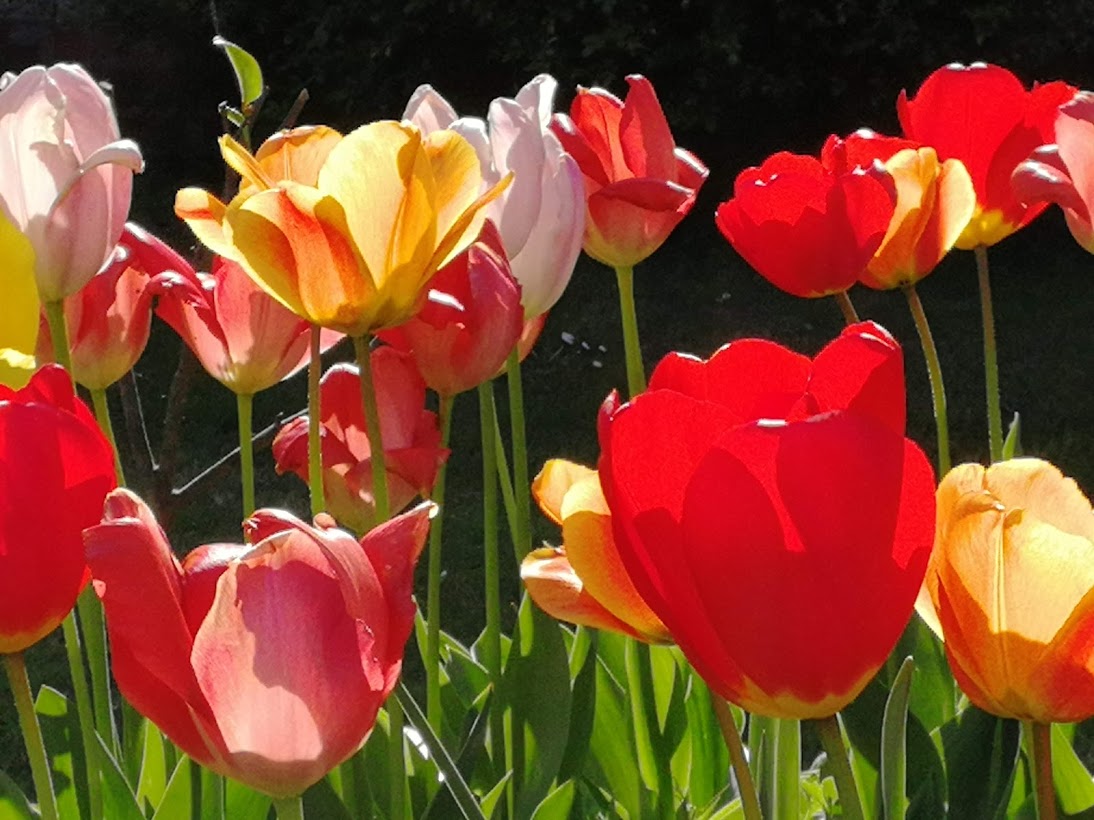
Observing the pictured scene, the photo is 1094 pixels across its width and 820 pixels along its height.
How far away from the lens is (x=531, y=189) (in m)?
1.02

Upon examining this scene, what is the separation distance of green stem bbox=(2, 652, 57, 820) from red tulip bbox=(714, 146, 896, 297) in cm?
57

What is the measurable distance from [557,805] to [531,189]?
1.19 ft

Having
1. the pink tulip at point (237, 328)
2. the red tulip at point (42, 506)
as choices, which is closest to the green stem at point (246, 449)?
the pink tulip at point (237, 328)

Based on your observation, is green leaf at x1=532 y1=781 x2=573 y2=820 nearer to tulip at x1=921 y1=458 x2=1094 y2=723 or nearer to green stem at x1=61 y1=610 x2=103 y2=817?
green stem at x1=61 y1=610 x2=103 y2=817

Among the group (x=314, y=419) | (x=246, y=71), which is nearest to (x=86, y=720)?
(x=314, y=419)

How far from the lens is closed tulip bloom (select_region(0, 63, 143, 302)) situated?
89cm

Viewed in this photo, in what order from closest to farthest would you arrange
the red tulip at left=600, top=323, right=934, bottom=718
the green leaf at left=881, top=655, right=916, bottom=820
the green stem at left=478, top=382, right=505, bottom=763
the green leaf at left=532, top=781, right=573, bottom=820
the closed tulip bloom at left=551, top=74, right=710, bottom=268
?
the red tulip at left=600, top=323, right=934, bottom=718, the green leaf at left=881, top=655, right=916, bottom=820, the green leaf at left=532, top=781, right=573, bottom=820, the green stem at left=478, top=382, right=505, bottom=763, the closed tulip bloom at left=551, top=74, right=710, bottom=268

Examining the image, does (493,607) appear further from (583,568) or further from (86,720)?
(583,568)

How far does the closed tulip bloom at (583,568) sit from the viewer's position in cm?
64

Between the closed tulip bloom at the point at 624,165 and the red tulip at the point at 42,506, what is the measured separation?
563mm

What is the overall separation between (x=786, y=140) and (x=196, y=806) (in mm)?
4978

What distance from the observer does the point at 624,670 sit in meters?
1.34

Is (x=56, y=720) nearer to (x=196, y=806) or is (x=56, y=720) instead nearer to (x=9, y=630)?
(x=196, y=806)

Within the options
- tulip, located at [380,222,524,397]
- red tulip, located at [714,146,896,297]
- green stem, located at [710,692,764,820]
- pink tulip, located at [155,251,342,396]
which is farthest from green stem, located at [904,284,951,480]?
green stem, located at [710,692,764,820]
